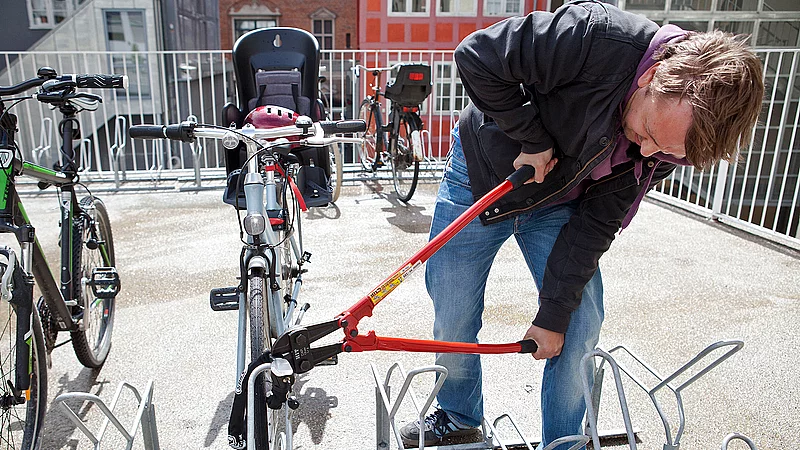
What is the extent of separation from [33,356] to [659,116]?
7.09 ft

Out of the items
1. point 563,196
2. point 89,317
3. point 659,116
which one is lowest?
point 89,317

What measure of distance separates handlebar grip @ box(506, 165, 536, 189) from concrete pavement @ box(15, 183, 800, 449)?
51.8 inches

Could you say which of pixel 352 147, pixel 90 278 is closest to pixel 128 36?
pixel 352 147

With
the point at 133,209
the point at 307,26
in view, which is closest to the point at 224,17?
the point at 307,26

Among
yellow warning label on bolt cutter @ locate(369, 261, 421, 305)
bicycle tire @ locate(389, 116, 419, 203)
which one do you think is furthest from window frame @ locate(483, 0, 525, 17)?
yellow warning label on bolt cutter @ locate(369, 261, 421, 305)

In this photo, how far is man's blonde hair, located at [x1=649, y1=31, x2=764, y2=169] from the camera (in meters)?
1.24

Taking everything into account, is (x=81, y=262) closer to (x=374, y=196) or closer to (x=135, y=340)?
(x=135, y=340)

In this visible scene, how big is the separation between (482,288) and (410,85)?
13.3 feet

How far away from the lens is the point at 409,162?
611cm

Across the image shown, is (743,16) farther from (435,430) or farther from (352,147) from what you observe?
(435,430)

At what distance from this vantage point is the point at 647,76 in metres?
1.41

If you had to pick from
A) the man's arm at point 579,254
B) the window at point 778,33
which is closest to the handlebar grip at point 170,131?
the man's arm at point 579,254

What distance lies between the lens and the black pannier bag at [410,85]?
5.75 m

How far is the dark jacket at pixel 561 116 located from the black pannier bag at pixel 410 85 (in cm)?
397
